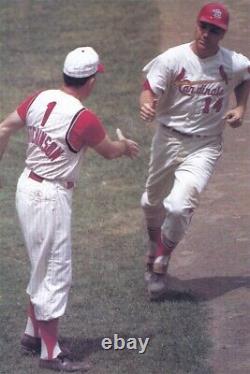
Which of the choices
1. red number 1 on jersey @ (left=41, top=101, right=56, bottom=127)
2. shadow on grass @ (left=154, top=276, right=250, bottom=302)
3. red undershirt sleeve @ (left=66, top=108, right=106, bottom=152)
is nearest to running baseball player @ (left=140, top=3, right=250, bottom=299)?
shadow on grass @ (left=154, top=276, right=250, bottom=302)

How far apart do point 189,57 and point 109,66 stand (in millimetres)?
6770

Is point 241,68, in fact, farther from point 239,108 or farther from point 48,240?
point 48,240

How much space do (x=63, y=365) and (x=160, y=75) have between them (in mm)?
2275

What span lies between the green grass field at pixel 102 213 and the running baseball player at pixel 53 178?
46cm

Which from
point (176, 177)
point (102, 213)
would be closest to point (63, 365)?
point (176, 177)

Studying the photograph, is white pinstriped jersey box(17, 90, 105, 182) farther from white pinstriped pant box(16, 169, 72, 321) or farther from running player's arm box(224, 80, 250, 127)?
running player's arm box(224, 80, 250, 127)

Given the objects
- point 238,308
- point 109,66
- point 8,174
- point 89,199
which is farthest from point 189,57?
point 109,66

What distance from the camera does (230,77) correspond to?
8.02 m

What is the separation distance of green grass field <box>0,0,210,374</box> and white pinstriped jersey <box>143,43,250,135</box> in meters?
1.36

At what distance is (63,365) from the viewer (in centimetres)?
698

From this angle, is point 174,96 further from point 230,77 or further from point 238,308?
point 238,308

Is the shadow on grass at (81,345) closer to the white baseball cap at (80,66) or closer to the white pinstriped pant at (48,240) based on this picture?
the white pinstriped pant at (48,240)

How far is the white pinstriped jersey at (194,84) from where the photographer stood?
26.0 ft

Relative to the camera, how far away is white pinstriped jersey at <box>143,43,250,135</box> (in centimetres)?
792
